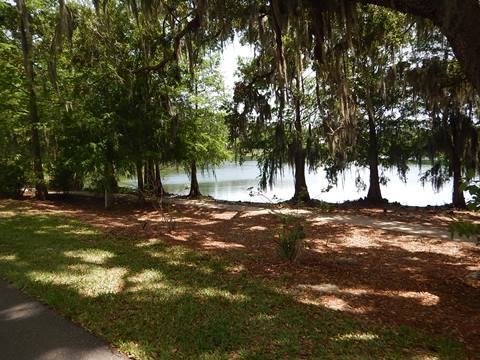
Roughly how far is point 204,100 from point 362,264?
12.3 meters

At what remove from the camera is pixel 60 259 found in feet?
20.1

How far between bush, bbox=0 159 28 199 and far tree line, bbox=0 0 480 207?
0.06 meters

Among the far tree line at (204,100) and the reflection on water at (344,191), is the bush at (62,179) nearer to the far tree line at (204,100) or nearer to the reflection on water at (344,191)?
the far tree line at (204,100)

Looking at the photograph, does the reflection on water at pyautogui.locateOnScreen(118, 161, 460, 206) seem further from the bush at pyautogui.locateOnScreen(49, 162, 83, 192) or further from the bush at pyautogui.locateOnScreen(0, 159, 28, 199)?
the bush at pyautogui.locateOnScreen(0, 159, 28, 199)

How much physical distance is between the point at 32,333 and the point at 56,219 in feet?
24.6

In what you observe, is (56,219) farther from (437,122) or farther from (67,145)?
(437,122)

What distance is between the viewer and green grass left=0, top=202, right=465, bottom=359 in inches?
131

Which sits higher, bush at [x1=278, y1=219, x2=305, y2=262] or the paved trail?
bush at [x1=278, y1=219, x2=305, y2=262]

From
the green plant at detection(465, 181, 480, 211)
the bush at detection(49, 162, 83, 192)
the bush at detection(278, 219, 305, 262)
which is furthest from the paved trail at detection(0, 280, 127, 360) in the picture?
the bush at detection(49, 162, 83, 192)

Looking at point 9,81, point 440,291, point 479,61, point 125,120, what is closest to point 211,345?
point 440,291

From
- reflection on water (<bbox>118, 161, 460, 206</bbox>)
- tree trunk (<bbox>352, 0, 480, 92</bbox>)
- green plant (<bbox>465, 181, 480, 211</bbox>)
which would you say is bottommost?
reflection on water (<bbox>118, 161, 460, 206</bbox>)

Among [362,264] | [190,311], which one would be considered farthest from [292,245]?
[190,311]

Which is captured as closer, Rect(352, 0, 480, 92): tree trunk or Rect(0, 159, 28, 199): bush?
Rect(352, 0, 480, 92): tree trunk

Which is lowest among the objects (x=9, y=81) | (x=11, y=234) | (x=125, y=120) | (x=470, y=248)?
(x=470, y=248)
